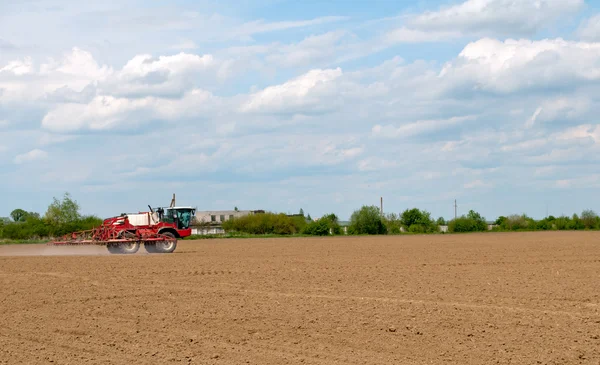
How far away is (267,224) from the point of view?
115 m

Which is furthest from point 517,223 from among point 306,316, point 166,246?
point 306,316

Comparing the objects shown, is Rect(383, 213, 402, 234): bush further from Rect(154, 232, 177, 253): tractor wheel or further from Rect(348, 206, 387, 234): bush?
Rect(154, 232, 177, 253): tractor wheel

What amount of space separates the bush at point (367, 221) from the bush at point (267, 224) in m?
8.86

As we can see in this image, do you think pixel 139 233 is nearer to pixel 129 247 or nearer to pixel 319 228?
pixel 129 247

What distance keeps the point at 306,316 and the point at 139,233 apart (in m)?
28.7

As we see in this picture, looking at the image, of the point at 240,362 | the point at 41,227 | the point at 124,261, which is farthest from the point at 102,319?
the point at 41,227

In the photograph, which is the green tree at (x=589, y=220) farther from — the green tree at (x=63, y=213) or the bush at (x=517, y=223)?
the green tree at (x=63, y=213)

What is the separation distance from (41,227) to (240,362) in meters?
81.5

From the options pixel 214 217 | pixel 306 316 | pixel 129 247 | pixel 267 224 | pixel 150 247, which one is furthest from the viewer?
pixel 214 217

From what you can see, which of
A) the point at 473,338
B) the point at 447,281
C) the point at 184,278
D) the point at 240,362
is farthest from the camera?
the point at 184,278

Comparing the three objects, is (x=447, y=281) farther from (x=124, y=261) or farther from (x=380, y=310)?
(x=124, y=261)

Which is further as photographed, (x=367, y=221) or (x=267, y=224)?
(x=267, y=224)

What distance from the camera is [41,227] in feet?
286

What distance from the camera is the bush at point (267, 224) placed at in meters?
114
